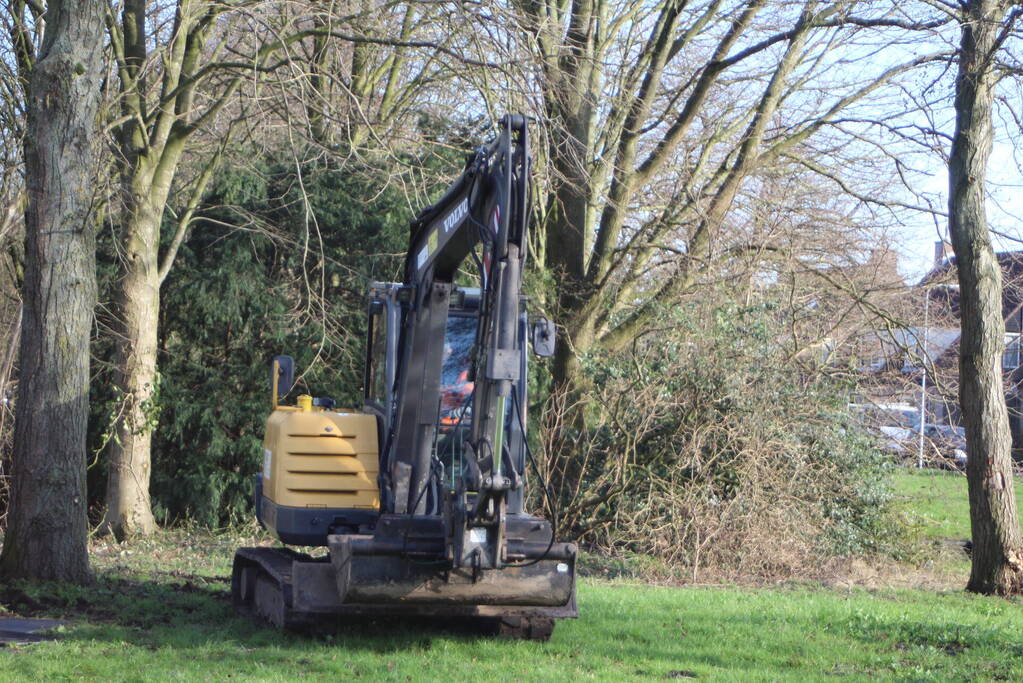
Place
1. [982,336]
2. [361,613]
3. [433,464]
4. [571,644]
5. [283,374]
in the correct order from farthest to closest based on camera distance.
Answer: [982,336] → [283,374] → [433,464] → [571,644] → [361,613]

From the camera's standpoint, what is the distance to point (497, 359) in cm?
695

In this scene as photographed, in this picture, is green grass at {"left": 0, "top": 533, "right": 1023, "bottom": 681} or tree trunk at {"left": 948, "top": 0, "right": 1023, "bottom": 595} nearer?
green grass at {"left": 0, "top": 533, "right": 1023, "bottom": 681}

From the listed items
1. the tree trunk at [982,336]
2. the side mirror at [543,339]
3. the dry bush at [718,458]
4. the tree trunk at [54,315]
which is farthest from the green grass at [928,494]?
the tree trunk at [54,315]

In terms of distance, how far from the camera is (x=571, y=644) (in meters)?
8.30

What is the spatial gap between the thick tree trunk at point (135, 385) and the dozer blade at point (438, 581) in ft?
27.5

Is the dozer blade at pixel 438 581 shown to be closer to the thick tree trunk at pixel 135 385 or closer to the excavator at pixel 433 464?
the excavator at pixel 433 464

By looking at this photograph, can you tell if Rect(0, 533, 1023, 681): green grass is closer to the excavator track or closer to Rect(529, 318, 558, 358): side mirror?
the excavator track

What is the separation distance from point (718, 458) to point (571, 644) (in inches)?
254

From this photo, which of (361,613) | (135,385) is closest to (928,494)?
(361,613)

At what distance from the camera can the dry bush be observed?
13961 mm

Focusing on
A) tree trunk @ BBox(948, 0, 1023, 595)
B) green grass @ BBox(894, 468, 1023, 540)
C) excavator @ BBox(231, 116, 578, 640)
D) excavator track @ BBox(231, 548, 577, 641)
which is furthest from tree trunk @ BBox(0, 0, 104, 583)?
green grass @ BBox(894, 468, 1023, 540)

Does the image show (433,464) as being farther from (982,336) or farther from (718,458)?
(982,336)

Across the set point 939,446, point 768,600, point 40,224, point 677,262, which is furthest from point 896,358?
point 40,224

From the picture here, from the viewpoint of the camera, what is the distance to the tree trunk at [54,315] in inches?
389
